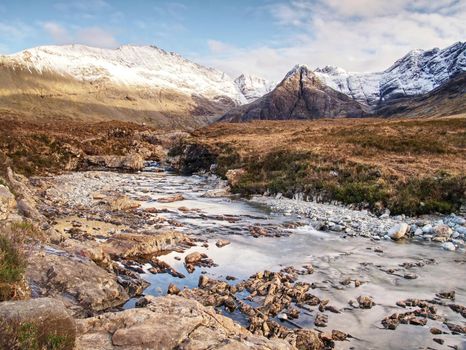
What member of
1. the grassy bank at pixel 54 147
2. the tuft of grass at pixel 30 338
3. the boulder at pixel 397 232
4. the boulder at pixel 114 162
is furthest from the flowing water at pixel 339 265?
the boulder at pixel 114 162

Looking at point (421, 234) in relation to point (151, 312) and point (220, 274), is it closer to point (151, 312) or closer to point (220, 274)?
point (220, 274)

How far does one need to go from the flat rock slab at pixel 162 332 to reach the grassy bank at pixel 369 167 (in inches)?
790

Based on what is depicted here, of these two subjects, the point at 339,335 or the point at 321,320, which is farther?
the point at 321,320

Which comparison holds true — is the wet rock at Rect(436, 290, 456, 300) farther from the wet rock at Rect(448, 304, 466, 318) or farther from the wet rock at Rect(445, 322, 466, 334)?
the wet rock at Rect(445, 322, 466, 334)

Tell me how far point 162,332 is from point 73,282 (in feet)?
18.5

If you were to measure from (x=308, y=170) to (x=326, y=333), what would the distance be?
2391 centimetres

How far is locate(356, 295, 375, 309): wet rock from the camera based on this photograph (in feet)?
42.3

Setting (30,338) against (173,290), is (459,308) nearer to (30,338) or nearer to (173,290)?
(173,290)

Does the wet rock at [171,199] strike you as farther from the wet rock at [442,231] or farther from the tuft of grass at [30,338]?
the tuft of grass at [30,338]

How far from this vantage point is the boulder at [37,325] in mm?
5586

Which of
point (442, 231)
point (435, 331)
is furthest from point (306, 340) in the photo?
point (442, 231)

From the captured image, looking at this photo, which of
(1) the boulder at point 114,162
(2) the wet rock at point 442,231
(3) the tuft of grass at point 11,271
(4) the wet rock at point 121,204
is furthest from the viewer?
(1) the boulder at point 114,162

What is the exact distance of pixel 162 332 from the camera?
7.56 m

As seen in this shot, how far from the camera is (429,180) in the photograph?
2731cm
